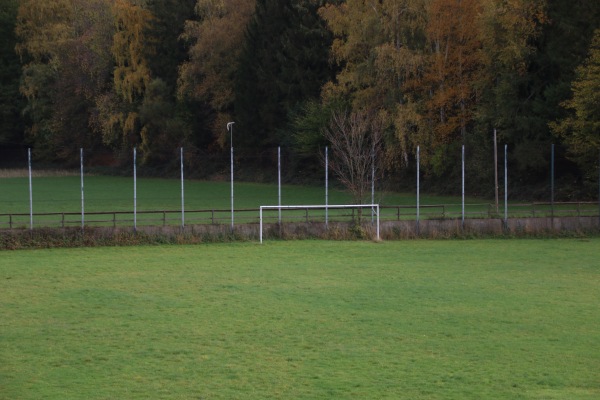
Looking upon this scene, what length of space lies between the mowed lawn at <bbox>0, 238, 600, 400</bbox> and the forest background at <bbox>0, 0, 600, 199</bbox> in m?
15.5

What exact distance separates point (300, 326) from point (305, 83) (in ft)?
152

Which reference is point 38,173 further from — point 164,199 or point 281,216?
point 281,216

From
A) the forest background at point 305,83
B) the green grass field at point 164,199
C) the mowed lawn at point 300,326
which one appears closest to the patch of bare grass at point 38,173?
the green grass field at point 164,199

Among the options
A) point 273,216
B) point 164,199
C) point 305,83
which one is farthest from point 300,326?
point 305,83

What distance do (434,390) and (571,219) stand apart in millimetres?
22351

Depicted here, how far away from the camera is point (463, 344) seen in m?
14.6

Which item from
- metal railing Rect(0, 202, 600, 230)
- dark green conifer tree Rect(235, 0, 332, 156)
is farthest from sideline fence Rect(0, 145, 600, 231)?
dark green conifer tree Rect(235, 0, 332, 156)

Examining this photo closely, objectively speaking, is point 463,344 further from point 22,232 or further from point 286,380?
point 22,232

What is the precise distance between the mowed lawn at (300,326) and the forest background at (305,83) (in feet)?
50.8

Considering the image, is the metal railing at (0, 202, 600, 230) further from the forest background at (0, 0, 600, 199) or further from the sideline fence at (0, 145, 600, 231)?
the forest background at (0, 0, 600, 199)

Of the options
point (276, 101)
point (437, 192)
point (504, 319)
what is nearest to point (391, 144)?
point (437, 192)

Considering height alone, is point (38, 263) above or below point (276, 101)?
below

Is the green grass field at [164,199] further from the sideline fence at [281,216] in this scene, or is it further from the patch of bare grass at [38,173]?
the patch of bare grass at [38,173]

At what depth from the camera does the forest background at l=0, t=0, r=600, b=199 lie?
145ft
